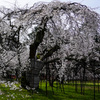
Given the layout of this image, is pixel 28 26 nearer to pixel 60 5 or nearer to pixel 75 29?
pixel 60 5

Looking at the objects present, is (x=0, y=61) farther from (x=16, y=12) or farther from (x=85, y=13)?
(x=85, y=13)

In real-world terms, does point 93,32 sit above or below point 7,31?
below

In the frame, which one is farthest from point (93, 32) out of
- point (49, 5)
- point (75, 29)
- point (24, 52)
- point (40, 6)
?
point (24, 52)

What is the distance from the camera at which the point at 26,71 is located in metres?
11.5

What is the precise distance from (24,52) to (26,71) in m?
2.38

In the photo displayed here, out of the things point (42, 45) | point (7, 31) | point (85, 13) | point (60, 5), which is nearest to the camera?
point (85, 13)

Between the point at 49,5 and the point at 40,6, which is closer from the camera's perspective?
the point at 49,5

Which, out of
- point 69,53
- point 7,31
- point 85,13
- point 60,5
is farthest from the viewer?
point 69,53

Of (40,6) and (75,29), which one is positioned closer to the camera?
(75,29)

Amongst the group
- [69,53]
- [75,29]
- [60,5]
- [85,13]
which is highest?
[60,5]

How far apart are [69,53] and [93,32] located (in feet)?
16.8

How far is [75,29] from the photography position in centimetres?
773

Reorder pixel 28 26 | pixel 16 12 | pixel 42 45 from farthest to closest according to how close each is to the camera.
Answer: pixel 42 45
pixel 16 12
pixel 28 26

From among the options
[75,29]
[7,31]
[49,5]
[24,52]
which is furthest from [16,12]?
[75,29]
